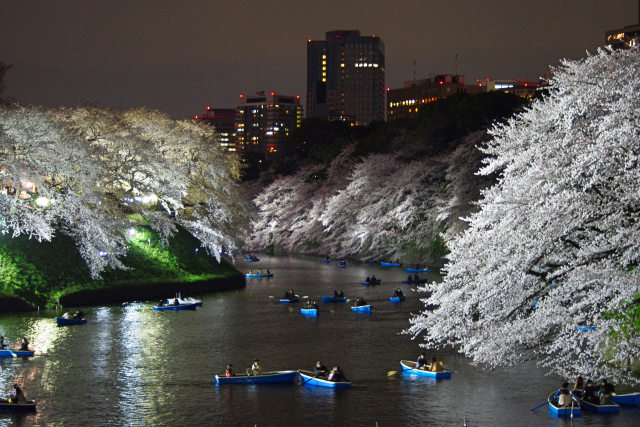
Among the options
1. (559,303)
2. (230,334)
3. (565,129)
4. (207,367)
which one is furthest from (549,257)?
(230,334)

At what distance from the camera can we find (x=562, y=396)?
23797 millimetres

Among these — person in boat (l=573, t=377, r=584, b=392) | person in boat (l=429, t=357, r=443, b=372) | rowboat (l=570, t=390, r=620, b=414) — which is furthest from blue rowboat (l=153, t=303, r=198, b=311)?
rowboat (l=570, t=390, r=620, b=414)

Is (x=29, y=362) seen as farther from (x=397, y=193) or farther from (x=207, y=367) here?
(x=397, y=193)

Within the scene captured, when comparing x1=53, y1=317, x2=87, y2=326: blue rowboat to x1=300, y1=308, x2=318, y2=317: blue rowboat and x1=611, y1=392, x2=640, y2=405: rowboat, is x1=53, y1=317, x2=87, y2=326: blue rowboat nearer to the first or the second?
x1=300, y1=308, x2=318, y2=317: blue rowboat

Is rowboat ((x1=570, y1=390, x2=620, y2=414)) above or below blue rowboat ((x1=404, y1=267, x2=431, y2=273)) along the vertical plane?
below

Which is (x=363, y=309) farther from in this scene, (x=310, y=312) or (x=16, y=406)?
(x=16, y=406)

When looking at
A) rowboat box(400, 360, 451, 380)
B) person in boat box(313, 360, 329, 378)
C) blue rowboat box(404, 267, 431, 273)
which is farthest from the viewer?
blue rowboat box(404, 267, 431, 273)

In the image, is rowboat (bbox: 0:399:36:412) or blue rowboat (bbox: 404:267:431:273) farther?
blue rowboat (bbox: 404:267:431:273)

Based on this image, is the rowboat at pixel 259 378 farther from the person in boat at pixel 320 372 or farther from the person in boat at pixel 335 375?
the person in boat at pixel 335 375

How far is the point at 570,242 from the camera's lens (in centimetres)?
2417

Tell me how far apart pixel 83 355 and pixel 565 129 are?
894 inches

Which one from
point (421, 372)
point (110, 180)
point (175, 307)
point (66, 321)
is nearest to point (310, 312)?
point (175, 307)

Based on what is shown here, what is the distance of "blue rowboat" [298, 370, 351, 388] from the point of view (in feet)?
91.3

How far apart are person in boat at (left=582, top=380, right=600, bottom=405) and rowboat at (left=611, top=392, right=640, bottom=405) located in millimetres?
873
